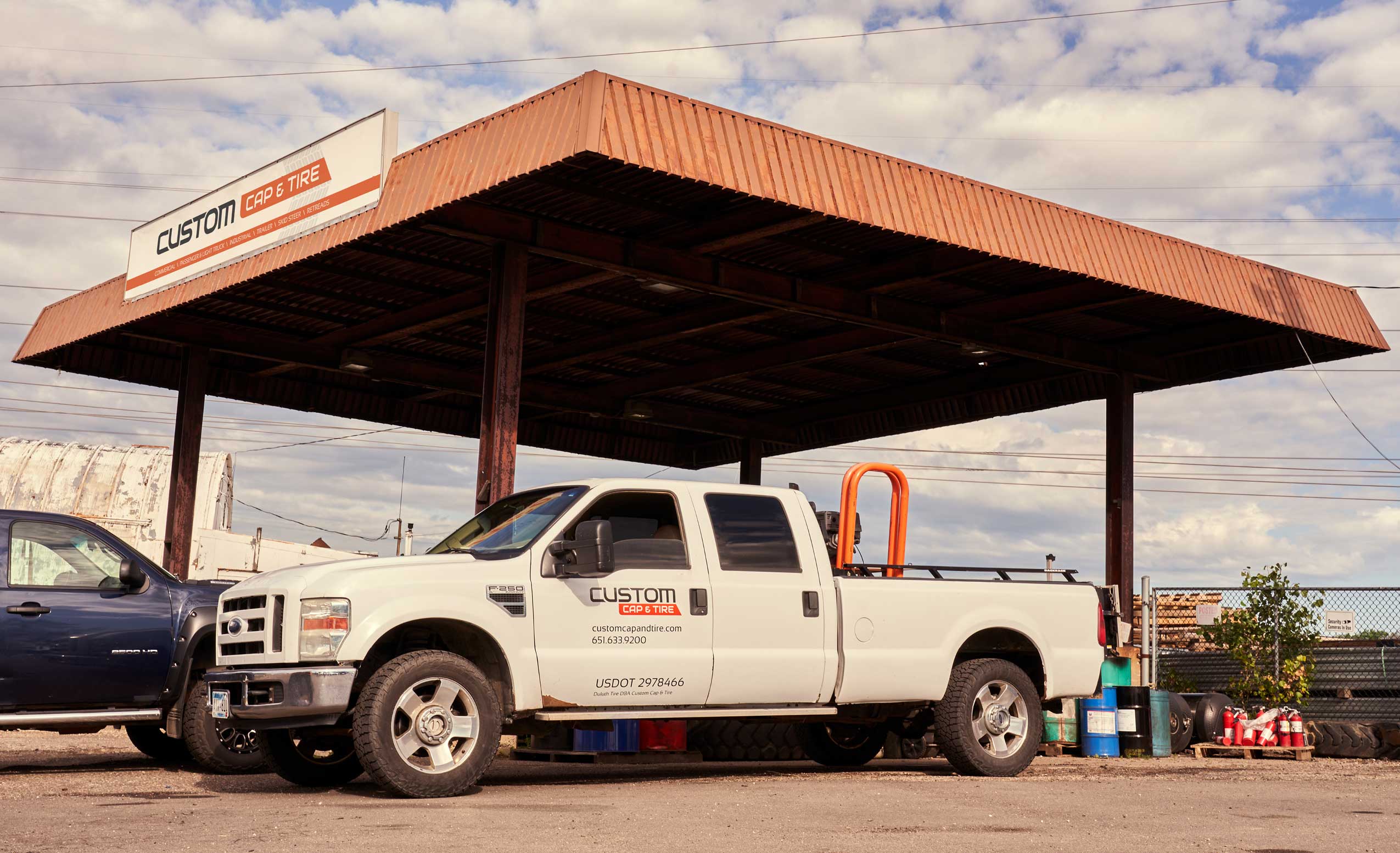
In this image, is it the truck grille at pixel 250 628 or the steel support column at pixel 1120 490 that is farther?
the steel support column at pixel 1120 490

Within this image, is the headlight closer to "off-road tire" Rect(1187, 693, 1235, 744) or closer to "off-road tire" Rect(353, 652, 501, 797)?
"off-road tire" Rect(353, 652, 501, 797)

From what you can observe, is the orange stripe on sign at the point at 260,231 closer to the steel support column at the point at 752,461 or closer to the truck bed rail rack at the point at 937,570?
the truck bed rail rack at the point at 937,570

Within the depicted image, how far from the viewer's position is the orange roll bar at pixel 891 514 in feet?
39.1

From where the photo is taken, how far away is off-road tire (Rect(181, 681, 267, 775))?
1142 cm

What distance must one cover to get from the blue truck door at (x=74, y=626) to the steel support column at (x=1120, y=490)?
44.9 feet

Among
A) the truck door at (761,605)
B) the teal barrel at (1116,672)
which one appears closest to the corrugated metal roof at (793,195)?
the truck door at (761,605)

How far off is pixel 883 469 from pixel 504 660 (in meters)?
4.69

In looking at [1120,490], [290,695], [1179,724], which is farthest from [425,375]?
[290,695]

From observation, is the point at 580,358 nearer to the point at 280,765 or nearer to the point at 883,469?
the point at 883,469

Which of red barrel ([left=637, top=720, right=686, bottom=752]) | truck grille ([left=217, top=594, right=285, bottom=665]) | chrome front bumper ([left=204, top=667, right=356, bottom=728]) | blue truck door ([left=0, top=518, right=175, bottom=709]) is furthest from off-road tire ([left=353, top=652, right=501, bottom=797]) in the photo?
red barrel ([left=637, top=720, right=686, bottom=752])

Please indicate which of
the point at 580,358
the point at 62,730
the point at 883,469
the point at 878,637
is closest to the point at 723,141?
the point at 883,469

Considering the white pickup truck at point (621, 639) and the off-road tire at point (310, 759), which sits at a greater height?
the white pickup truck at point (621, 639)

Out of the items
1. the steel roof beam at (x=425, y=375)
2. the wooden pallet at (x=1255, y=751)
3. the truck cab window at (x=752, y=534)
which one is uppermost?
the steel roof beam at (x=425, y=375)

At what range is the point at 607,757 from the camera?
41.0ft
